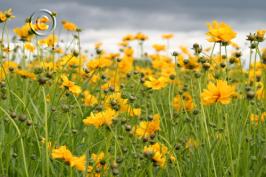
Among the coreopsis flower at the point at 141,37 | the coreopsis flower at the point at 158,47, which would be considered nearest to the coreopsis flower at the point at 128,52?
the coreopsis flower at the point at 141,37

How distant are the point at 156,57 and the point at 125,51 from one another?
0.71 meters

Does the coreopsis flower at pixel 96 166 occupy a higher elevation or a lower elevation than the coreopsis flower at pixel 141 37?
lower

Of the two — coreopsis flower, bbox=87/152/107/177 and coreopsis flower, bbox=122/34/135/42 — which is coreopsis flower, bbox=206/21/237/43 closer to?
coreopsis flower, bbox=87/152/107/177

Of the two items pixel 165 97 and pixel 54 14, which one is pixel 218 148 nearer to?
pixel 54 14

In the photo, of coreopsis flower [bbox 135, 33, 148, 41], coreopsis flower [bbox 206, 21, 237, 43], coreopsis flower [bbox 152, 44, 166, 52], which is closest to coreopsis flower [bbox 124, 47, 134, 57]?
coreopsis flower [bbox 135, 33, 148, 41]

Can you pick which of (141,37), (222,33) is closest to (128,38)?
(141,37)

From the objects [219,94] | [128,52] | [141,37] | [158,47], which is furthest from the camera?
[158,47]

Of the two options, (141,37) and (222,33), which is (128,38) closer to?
(141,37)

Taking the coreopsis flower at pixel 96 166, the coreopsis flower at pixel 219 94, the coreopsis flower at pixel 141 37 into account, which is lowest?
the coreopsis flower at pixel 96 166

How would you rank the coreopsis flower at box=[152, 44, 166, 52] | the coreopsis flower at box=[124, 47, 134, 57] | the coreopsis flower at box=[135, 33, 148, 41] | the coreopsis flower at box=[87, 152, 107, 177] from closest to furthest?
the coreopsis flower at box=[87, 152, 107, 177] → the coreopsis flower at box=[124, 47, 134, 57] → the coreopsis flower at box=[135, 33, 148, 41] → the coreopsis flower at box=[152, 44, 166, 52]

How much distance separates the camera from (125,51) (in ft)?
18.1

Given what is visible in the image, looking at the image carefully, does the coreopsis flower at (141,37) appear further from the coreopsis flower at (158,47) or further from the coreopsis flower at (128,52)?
the coreopsis flower at (158,47)

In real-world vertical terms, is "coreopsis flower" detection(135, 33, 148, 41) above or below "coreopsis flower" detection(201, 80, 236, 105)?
below

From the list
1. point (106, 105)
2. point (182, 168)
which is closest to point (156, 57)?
point (106, 105)
